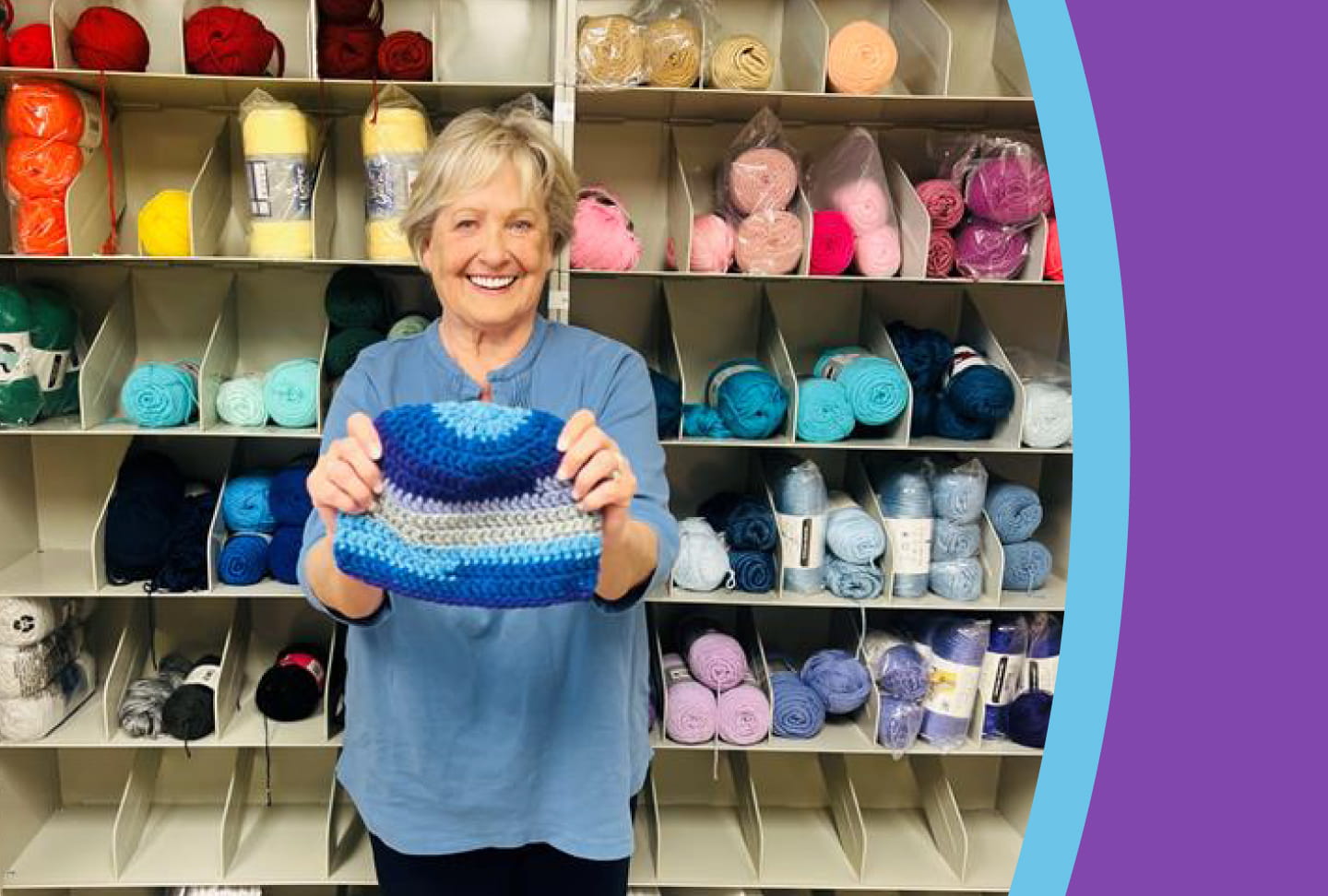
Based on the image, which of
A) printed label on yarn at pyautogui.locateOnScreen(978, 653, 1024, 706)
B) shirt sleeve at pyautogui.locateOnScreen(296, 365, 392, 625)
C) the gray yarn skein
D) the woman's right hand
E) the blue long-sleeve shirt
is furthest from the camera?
printed label on yarn at pyautogui.locateOnScreen(978, 653, 1024, 706)

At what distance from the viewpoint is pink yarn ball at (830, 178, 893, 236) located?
5.96ft

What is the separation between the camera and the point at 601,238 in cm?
173

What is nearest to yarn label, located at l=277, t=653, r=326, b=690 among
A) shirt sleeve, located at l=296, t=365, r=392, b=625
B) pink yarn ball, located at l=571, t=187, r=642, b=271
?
shirt sleeve, located at l=296, t=365, r=392, b=625

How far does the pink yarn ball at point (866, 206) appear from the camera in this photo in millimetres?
1817

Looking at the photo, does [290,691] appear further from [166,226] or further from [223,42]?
[223,42]

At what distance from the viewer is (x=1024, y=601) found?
1.95 metres

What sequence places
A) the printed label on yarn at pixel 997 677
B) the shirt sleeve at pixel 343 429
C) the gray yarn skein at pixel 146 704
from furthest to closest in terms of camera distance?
the printed label on yarn at pixel 997 677, the gray yarn skein at pixel 146 704, the shirt sleeve at pixel 343 429

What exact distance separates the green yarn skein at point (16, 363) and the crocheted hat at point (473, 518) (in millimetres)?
1130

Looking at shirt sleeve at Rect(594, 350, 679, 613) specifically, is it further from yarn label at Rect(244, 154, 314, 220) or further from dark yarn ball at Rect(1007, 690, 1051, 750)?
dark yarn ball at Rect(1007, 690, 1051, 750)

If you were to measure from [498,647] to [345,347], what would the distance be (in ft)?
2.87

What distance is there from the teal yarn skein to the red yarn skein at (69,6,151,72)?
583 mm

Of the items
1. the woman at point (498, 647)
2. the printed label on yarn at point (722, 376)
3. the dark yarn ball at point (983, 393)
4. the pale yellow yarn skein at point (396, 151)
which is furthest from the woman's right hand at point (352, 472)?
the dark yarn ball at point (983, 393)

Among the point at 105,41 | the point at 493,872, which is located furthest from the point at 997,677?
the point at 105,41

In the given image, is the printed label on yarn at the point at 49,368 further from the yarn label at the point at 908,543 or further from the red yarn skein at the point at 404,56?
the yarn label at the point at 908,543
